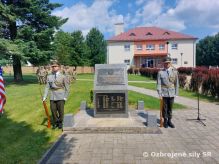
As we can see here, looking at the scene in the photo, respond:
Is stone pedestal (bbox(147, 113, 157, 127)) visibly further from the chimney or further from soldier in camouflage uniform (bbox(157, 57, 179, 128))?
the chimney

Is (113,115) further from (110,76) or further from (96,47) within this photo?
(96,47)

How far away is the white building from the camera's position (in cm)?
5459

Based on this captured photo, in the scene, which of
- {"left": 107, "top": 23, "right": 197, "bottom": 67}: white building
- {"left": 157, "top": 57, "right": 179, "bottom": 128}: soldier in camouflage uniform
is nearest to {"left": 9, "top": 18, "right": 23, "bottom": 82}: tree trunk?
{"left": 157, "top": 57, "right": 179, "bottom": 128}: soldier in camouflage uniform

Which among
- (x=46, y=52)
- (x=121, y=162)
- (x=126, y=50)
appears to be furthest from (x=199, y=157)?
(x=126, y=50)

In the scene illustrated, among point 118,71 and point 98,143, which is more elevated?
point 118,71

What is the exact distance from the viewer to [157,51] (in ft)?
183

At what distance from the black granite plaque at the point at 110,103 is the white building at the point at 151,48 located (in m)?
Answer: 46.3

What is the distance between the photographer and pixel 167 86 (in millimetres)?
7941

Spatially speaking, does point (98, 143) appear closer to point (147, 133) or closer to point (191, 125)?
point (147, 133)

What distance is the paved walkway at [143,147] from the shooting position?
18.2 ft

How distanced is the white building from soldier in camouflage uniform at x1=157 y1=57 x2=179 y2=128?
47.1m

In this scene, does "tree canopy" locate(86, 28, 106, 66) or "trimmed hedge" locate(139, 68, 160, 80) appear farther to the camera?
"tree canopy" locate(86, 28, 106, 66)

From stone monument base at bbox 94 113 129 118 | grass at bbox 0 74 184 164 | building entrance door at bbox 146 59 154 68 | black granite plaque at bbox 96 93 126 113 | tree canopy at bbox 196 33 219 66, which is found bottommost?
grass at bbox 0 74 184 164

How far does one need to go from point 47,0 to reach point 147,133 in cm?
1931
